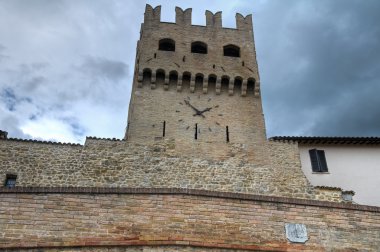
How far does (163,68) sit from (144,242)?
14.2 metres

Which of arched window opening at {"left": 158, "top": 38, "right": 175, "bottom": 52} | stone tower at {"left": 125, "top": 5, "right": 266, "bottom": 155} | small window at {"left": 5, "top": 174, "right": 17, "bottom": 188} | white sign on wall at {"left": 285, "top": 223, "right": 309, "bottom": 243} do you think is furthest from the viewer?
arched window opening at {"left": 158, "top": 38, "right": 175, "bottom": 52}

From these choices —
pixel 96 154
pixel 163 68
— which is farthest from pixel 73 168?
pixel 163 68

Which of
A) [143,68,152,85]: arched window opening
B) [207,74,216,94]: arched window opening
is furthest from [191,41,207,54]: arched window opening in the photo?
[143,68,152,85]: arched window opening

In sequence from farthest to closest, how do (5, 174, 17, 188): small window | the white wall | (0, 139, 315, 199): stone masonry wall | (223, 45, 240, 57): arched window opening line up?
(223, 45, 240, 57): arched window opening
the white wall
(0, 139, 315, 199): stone masonry wall
(5, 174, 17, 188): small window

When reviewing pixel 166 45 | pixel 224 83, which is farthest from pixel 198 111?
pixel 166 45

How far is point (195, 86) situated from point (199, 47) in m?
3.25

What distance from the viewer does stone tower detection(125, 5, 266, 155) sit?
1908 centimetres

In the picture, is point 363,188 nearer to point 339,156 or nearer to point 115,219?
point 339,156

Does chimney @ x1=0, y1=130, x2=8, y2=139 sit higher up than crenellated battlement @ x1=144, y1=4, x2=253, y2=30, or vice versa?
crenellated battlement @ x1=144, y1=4, x2=253, y2=30

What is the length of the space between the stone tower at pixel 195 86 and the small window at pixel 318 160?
91.9 inches

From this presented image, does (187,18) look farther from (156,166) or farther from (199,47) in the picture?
(156,166)

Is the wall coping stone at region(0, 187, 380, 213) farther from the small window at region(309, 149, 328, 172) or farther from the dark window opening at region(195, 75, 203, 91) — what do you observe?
the dark window opening at region(195, 75, 203, 91)

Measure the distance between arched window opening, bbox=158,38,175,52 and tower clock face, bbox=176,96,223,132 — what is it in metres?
3.66

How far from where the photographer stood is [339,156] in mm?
18859
